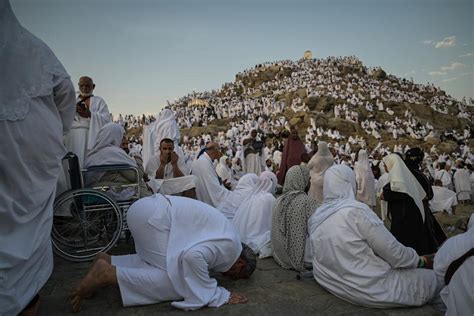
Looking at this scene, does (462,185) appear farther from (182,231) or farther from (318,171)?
(182,231)

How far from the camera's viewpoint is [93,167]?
11.1 ft

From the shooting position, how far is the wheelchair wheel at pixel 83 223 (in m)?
3.05

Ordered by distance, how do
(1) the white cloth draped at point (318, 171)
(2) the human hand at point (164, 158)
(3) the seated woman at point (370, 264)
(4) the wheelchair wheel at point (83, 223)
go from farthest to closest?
(1) the white cloth draped at point (318, 171), (2) the human hand at point (164, 158), (4) the wheelchair wheel at point (83, 223), (3) the seated woman at point (370, 264)

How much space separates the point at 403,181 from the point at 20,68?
3231 mm

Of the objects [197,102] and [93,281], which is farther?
[197,102]

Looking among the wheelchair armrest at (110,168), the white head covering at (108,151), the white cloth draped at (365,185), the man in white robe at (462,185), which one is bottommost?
the man in white robe at (462,185)

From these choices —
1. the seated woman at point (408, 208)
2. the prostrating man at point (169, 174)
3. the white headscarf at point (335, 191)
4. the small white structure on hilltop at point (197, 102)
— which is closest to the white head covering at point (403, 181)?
the seated woman at point (408, 208)

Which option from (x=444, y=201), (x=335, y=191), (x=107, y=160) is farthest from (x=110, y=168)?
(x=444, y=201)

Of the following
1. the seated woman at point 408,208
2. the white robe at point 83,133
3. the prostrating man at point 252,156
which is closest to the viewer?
the seated woman at point 408,208

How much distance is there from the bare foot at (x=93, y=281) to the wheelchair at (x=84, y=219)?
0.80 metres

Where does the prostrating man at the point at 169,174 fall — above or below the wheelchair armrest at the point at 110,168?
below

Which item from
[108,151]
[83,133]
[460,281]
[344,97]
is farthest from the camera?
[344,97]

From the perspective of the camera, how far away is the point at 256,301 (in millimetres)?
2441

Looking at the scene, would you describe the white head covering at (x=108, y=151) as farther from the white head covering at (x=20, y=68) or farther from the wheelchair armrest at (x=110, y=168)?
the white head covering at (x=20, y=68)
